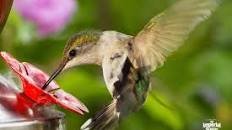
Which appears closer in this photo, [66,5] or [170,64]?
[66,5]

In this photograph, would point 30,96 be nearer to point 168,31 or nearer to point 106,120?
point 106,120

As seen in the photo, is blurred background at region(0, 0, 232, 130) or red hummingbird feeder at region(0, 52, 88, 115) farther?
blurred background at region(0, 0, 232, 130)

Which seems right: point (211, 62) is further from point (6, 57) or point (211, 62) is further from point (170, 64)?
point (6, 57)

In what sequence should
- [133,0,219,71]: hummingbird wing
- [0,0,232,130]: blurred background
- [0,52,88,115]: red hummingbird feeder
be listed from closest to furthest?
[0,52,88,115]: red hummingbird feeder < [133,0,219,71]: hummingbird wing < [0,0,232,130]: blurred background

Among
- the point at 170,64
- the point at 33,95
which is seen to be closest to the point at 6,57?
the point at 33,95

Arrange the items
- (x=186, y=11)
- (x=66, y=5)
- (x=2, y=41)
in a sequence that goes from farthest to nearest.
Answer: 1. (x=66, y=5)
2. (x=2, y=41)
3. (x=186, y=11)

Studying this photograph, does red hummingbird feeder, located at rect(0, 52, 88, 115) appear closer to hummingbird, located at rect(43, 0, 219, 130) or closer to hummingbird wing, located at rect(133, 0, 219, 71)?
hummingbird, located at rect(43, 0, 219, 130)

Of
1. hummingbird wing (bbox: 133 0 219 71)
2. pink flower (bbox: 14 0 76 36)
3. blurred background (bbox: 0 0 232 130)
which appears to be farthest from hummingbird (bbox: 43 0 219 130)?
pink flower (bbox: 14 0 76 36)
